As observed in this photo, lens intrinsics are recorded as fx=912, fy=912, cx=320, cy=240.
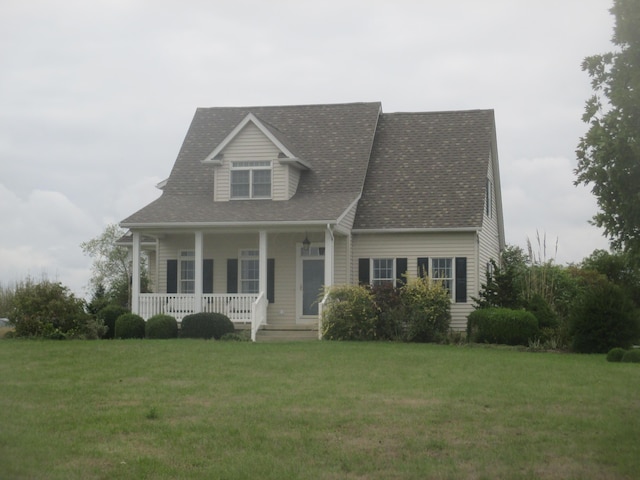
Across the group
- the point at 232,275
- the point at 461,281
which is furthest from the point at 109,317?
the point at 461,281

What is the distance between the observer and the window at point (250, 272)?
94.3 ft

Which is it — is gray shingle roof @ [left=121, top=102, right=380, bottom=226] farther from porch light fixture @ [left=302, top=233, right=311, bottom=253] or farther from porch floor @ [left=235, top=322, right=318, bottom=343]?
porch floor @ [left=235, top=322, right=318, bottom=343]

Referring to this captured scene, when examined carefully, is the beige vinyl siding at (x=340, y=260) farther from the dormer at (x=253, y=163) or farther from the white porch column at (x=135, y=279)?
the white porch column at (x=135, y=279)

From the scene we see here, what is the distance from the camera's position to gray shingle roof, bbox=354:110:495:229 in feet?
91.6

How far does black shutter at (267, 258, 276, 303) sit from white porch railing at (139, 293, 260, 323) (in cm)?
111

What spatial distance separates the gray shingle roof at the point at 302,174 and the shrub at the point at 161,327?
A: 2909mm

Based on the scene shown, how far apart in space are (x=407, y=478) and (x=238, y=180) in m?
20.5

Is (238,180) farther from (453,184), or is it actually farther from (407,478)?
(407,478)

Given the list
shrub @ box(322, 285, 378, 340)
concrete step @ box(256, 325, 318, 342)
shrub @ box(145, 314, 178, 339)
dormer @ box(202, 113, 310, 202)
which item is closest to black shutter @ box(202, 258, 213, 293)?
dormer @ box(202, 113, 310, 202)

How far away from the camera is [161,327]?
25.3m

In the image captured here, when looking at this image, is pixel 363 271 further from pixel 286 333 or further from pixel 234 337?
pixel 234 337

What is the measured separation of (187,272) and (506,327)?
10673 mm

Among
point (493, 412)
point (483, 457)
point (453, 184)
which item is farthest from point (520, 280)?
point (483, 457)

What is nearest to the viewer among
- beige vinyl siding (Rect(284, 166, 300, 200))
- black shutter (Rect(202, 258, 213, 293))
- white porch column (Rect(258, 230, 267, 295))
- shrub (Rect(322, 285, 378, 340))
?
shrub (Rect(322, 285, 378, 340))
